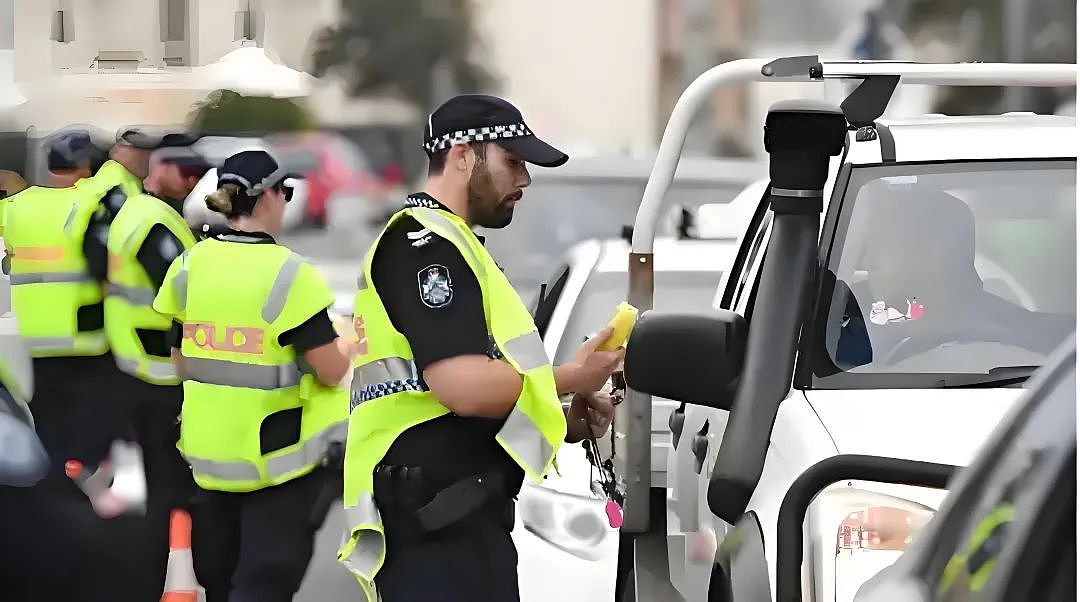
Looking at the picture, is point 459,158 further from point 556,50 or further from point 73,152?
point 556,50

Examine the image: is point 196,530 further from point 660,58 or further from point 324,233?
point 660,58

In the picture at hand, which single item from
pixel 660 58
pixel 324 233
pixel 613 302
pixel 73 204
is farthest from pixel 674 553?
pixel 660 58

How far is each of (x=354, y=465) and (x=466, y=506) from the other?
25cm

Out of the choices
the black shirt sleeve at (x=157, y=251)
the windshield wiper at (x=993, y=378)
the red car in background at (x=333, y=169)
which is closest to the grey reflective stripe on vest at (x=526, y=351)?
the windshield wiper at (x=993, y=378)

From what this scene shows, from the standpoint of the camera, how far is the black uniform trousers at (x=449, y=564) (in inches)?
131

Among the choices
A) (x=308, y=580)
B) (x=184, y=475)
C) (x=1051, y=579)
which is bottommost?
(x=308, y=580)

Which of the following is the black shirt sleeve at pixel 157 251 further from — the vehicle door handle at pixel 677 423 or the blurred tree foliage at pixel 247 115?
the blurred tree foliage at pixel 247 115

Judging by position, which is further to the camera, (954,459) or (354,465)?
(354,465)

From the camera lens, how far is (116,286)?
5961mm

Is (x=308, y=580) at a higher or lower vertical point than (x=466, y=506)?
lower

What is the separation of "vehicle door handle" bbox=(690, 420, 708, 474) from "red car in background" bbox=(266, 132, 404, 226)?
32.2 feet

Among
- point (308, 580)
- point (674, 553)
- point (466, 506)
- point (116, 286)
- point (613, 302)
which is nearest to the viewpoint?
point (466, 506)

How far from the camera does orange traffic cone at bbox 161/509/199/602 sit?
5473 mm

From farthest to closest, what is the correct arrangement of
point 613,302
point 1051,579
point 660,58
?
point 660,58, point 613,302, point 1051,579
